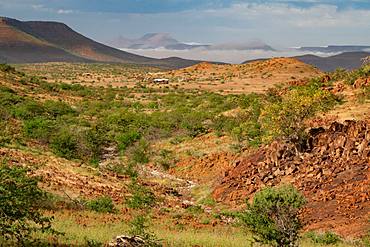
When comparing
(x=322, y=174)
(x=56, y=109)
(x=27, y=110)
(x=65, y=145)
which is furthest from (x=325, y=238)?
(x=56, y=109)

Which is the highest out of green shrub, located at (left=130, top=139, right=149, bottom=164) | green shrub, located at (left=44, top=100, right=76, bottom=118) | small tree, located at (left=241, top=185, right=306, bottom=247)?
small tree, located at (left=241, top=185, right=306, bottom=247)

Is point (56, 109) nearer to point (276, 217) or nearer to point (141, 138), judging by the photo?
point (141, 138)

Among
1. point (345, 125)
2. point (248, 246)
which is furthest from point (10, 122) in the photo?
point (248, 246)

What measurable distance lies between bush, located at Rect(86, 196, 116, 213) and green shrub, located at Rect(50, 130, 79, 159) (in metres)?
10.1

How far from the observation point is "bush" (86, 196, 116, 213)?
18.1 metres

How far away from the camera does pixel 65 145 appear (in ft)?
98.5

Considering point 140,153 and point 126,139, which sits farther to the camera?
point 126,139

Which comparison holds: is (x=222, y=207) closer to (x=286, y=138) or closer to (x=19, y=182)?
(x=286, y=138)

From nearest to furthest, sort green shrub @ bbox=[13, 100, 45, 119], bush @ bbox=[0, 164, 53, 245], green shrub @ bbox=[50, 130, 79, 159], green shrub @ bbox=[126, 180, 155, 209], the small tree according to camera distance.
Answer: bush @ bbox=[0, 164, 53, 245]
the small tree
green shrub @ bbox=[126, 180, 155, 209]
green shrub @ bbox=[50, 130, 79, 159]
green shrub @ bbox=[13, 100, 45, 119]

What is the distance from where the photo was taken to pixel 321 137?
23.8 m

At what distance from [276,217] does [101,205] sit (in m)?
8.77

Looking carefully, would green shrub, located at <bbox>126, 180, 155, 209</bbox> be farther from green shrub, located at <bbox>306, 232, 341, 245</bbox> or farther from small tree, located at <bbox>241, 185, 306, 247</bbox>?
small tree, located at <bbox>241, 185, 306, 247</bbox>

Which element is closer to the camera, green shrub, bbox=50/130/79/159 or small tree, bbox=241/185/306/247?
small tree, bbox=241/185/306/247

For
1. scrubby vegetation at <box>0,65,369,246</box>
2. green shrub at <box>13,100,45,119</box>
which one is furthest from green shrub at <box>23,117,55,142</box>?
green shrub at <box>13,100,45,119</box>
